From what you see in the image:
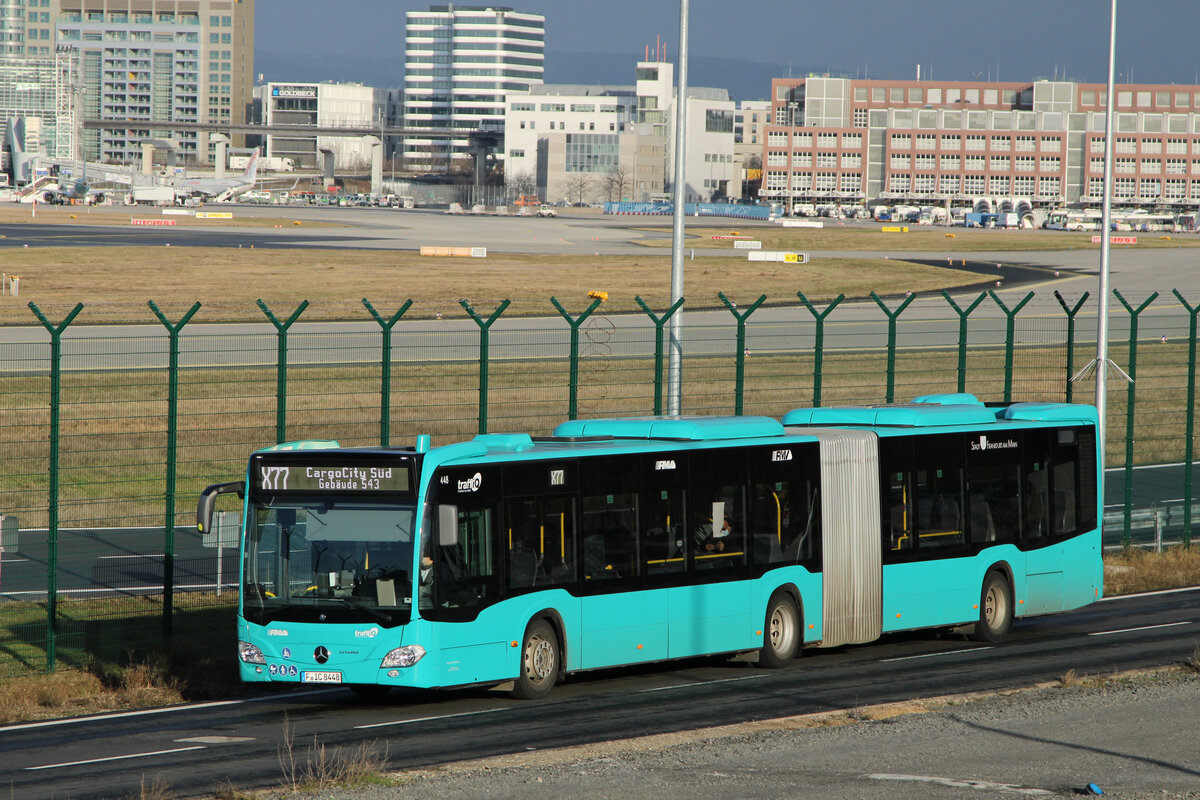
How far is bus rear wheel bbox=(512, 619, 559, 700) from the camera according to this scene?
1439 centimetres

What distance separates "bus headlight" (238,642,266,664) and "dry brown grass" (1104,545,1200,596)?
14.9 meters

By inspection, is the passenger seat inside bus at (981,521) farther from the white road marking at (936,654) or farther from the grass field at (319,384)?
the grass field at (319,384)

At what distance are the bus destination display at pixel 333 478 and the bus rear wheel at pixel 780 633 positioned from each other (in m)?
5.16

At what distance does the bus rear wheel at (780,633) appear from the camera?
55.0 ft

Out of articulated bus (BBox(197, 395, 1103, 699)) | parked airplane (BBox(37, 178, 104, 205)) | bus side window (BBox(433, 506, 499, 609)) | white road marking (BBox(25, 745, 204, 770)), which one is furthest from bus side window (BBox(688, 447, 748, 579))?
parked airplane (BBox(37, 178, 104, 205))

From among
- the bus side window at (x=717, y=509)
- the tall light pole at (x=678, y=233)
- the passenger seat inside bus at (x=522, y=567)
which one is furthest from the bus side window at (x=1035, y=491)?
the passenger seat inside bus at (x=522, y=567)

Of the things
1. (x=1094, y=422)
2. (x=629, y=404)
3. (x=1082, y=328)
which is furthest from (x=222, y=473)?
(x=1082, y=328)

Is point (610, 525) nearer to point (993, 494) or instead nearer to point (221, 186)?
point (993, 494)

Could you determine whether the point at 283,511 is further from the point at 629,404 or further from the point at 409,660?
the point at 629,404

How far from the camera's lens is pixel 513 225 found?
13500 centimetres

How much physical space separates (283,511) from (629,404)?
17065 millimetres

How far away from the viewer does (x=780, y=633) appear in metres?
17.0

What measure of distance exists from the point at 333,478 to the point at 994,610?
9.71 meters

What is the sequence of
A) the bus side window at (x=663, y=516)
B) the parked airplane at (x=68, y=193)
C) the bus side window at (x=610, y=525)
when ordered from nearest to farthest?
1. the bus side window at (x=610, y=525)
2. the bus side window at (x=663, y=516)
3. the parked airplane at (x=68, y=193)
